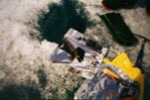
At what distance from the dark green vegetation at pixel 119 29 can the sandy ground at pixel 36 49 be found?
0.04 metres

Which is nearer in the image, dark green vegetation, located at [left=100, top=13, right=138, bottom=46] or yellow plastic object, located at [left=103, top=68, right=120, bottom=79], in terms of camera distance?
yellow plastic object, located at [left=103, top=68, right=120, bottom=79]

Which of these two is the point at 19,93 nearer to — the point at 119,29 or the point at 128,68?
the point at 128,68

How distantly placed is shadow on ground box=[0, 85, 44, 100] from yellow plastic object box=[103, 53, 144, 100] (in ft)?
2.05

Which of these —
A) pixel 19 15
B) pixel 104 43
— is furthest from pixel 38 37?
pixel 104 43

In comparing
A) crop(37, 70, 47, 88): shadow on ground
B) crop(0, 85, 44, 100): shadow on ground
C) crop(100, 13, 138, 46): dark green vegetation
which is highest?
crop(100, 13, 138, 46): dark green vegetation

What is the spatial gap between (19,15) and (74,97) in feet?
3.07

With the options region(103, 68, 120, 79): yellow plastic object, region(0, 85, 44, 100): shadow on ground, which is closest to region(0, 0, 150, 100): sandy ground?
Answer: region(0, 85, 44, 100): shadow on ground

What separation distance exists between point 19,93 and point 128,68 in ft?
2.89

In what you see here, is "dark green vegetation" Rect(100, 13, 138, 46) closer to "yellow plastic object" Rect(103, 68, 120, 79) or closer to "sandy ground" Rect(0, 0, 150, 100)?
"sandy ground" Rect(0, 0, 150, 100)

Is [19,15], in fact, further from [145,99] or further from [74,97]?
[145,99]

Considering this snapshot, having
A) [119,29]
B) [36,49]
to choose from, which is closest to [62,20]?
[36,49]

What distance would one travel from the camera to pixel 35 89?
5.38 feet

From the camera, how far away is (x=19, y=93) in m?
1.62

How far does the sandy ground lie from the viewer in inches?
64.9
